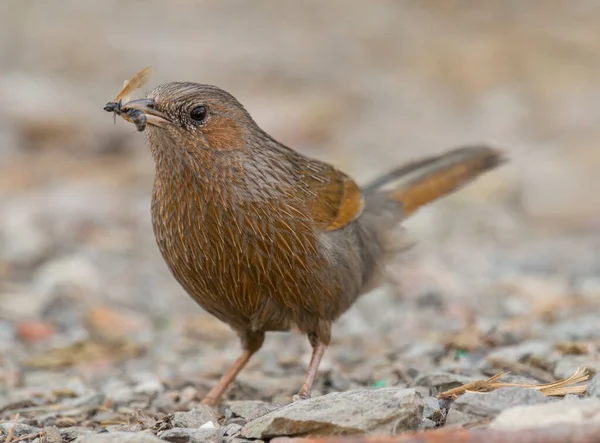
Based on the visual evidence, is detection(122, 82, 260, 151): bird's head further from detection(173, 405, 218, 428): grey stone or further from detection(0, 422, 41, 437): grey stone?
detection(0, 422, 41, 437): grey stone

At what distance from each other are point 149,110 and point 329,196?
116 centimetres

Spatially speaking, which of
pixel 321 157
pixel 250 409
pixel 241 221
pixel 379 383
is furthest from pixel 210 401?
pixel 321 157

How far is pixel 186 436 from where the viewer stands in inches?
149

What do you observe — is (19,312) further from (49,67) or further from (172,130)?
(49,67)

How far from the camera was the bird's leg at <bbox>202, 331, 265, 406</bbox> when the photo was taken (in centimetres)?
509

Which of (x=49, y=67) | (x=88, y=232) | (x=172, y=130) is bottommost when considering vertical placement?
(x=172, y=130)

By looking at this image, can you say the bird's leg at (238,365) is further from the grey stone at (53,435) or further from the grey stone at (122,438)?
the grey stone at (122,438)

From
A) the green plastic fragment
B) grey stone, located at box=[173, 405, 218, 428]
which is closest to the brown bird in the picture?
the green plastic fragment

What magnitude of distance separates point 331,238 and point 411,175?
5.30 ft

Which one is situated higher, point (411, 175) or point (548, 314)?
point (411, 175)

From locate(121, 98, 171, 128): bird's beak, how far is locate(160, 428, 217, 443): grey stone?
1.42 m

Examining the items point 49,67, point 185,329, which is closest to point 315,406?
point 185,329

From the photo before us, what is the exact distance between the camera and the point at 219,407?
504 centimetres

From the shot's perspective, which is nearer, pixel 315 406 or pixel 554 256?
pixel 315 406
